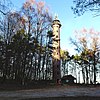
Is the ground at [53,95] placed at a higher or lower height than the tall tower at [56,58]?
lower

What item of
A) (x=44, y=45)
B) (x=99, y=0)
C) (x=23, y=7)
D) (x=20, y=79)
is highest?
(x=23, y=7)

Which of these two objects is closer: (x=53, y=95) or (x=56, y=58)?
(x=53, y=95)

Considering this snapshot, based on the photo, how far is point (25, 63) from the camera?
52844mm

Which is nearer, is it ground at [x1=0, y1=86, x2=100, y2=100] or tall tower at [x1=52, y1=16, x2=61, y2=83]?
ground at [x1=0, y1=86, x2=100, y2=100]

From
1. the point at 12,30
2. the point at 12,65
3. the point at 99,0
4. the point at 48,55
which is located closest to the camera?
the point at 99,0

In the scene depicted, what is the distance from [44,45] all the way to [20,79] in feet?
33.1

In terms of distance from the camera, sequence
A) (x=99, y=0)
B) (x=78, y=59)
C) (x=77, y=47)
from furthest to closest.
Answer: (x=78, y=59) → (x=77, y=47) → (x=99, y=0)

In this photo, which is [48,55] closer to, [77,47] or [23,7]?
[77,47]

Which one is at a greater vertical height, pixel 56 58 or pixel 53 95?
pixel 56 58

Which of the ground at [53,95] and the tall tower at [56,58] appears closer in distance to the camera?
the ground at [53,95]

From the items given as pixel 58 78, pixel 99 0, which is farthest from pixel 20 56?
pixel 99 0

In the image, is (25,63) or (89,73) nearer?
(25,63)

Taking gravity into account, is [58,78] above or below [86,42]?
below

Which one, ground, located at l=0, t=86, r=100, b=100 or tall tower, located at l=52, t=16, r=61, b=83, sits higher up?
tall tower, located at l=52, t=16, r=61, b=83
